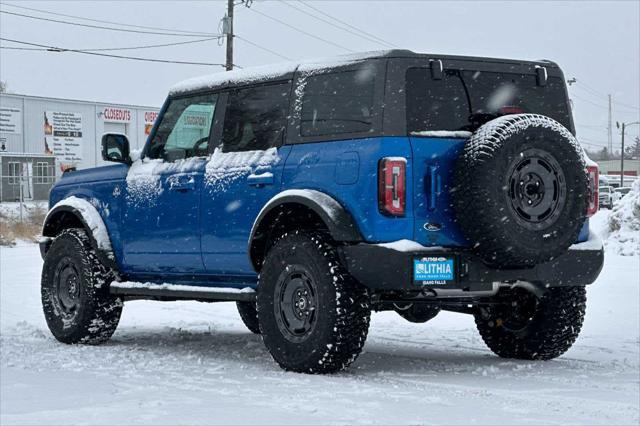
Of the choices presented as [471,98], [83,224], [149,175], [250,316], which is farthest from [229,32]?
[471,98]

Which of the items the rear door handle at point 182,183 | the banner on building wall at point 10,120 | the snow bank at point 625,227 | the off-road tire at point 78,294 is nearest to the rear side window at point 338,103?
the rear door handle at point 182,183

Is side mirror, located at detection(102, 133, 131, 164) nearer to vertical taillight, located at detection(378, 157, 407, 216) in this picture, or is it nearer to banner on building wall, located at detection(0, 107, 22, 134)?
vertical taillight, located at detection(378, 157, 407, 216)

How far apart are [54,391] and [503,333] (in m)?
3.41

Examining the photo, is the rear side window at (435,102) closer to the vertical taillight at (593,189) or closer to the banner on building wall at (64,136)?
the vertical taillight at (593,189)

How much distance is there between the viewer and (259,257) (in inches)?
307

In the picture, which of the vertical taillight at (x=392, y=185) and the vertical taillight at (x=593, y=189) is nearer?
the vertical taillight at (x=392, y=185)

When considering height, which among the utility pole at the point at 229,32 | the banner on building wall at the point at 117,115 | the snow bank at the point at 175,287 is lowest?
the snow bank at the point at 175,287

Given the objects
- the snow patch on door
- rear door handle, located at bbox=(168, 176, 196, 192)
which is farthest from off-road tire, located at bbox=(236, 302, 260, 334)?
rear door handle, located at bbox=(168, 176, 196, 192)

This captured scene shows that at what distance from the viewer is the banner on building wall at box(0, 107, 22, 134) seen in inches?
2164

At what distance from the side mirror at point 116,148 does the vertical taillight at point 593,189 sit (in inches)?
150

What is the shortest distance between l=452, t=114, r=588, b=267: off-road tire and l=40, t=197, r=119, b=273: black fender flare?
359 centimetres

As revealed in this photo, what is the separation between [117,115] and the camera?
2398 inches

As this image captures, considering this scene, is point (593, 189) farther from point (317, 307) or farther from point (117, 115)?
point (117, 115)

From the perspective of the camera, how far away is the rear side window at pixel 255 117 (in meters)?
7.81
